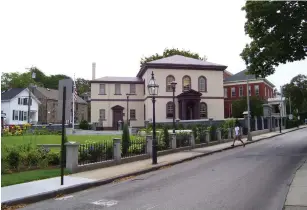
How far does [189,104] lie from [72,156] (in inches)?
1387

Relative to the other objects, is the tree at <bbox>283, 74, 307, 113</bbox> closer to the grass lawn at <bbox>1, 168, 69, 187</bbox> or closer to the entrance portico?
the entrance portico

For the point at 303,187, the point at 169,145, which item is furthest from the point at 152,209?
the point at 169,145

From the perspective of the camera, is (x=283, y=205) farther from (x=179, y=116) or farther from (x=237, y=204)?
(x=179, y=116)

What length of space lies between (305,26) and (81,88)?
79773mm

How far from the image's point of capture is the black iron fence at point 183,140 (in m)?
22.3

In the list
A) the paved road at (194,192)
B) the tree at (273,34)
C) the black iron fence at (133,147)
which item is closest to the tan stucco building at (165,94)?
the tree at (273,34)

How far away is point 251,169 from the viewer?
42.4 feet

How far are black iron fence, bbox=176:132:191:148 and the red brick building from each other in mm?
44494

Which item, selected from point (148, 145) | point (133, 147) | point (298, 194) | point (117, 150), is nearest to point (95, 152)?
point (117, 150)

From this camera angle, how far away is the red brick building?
220 feet

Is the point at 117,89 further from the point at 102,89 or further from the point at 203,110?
the point at 203,110

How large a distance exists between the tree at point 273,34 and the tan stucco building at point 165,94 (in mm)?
20687

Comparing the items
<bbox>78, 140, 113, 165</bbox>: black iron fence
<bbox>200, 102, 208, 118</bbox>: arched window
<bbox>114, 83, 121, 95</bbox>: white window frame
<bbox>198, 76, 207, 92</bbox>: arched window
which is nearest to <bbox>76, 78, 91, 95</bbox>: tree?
<bbox>114, 83, 121, 95</bbox>: white window frame

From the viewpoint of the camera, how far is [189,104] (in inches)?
1843
